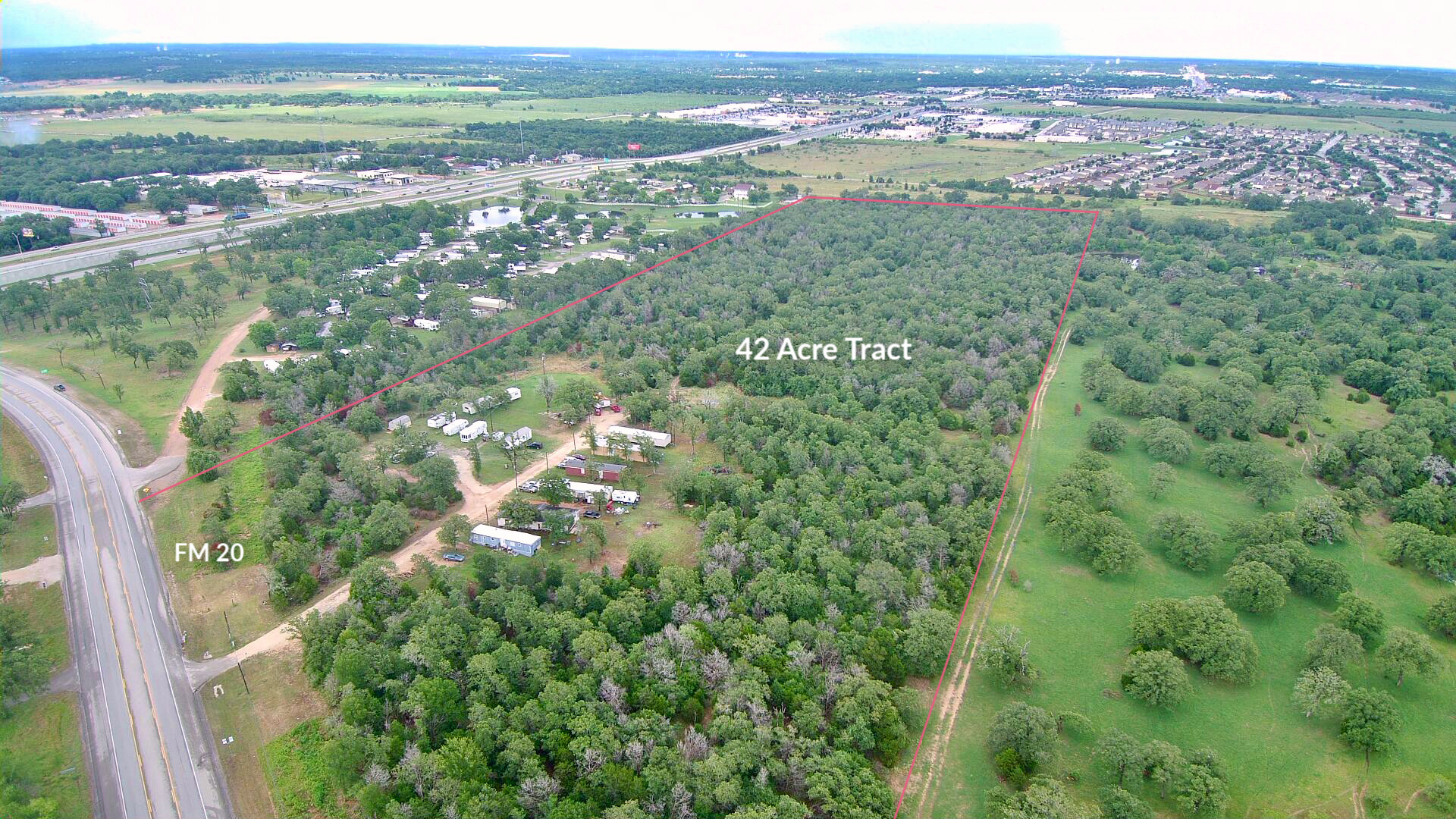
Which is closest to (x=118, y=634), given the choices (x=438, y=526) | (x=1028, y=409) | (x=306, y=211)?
(x=438, y=526)

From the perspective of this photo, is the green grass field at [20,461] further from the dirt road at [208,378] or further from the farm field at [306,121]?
the farm field at [306,121]

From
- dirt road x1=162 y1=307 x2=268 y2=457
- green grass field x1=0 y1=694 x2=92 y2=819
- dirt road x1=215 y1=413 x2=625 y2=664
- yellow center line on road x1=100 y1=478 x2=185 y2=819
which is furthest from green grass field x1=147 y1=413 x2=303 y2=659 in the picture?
dirt road x1=162 y1=307 x2=268 y2=457

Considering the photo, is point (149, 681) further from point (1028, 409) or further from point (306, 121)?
point (306, 121)

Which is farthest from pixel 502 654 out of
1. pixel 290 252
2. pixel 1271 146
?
pixel 1271 146

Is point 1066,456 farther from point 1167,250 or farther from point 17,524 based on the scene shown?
point 17,524

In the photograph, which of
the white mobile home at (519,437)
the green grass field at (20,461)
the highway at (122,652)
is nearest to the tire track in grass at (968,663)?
the highway at (122,652)

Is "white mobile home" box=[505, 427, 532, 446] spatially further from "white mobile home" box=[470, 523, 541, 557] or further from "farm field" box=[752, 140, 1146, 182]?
"farm field" box=[752, 140, 1146, 182]
